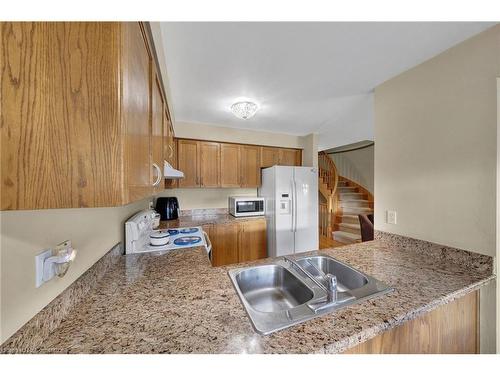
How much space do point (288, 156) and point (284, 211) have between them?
1.15 meters

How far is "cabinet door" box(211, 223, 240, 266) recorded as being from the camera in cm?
260

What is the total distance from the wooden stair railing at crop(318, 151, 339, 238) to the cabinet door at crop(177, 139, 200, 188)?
363 centimetres

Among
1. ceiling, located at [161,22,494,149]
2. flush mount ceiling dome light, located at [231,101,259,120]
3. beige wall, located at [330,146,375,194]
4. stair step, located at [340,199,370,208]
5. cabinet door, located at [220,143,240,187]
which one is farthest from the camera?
beige wall, located at [330,146,375,194]

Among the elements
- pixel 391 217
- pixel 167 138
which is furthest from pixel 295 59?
pixel 391 217

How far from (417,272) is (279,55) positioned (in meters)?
1.61

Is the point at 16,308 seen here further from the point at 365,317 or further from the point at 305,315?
the point at 365,317

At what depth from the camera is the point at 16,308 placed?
1.66 feet

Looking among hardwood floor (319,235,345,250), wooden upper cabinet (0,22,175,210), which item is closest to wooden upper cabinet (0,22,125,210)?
wooden upper cabinet (0,22,175,210)

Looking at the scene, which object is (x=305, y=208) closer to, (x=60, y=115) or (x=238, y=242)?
(x=238, y=242)

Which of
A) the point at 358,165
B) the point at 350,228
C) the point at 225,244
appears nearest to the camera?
the point at 225,244

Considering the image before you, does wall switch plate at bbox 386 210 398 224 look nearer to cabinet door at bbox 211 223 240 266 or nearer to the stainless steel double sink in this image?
the stainless steel double sink

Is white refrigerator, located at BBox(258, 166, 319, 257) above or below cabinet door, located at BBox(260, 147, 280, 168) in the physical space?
below

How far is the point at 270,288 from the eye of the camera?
1127 millimetres
